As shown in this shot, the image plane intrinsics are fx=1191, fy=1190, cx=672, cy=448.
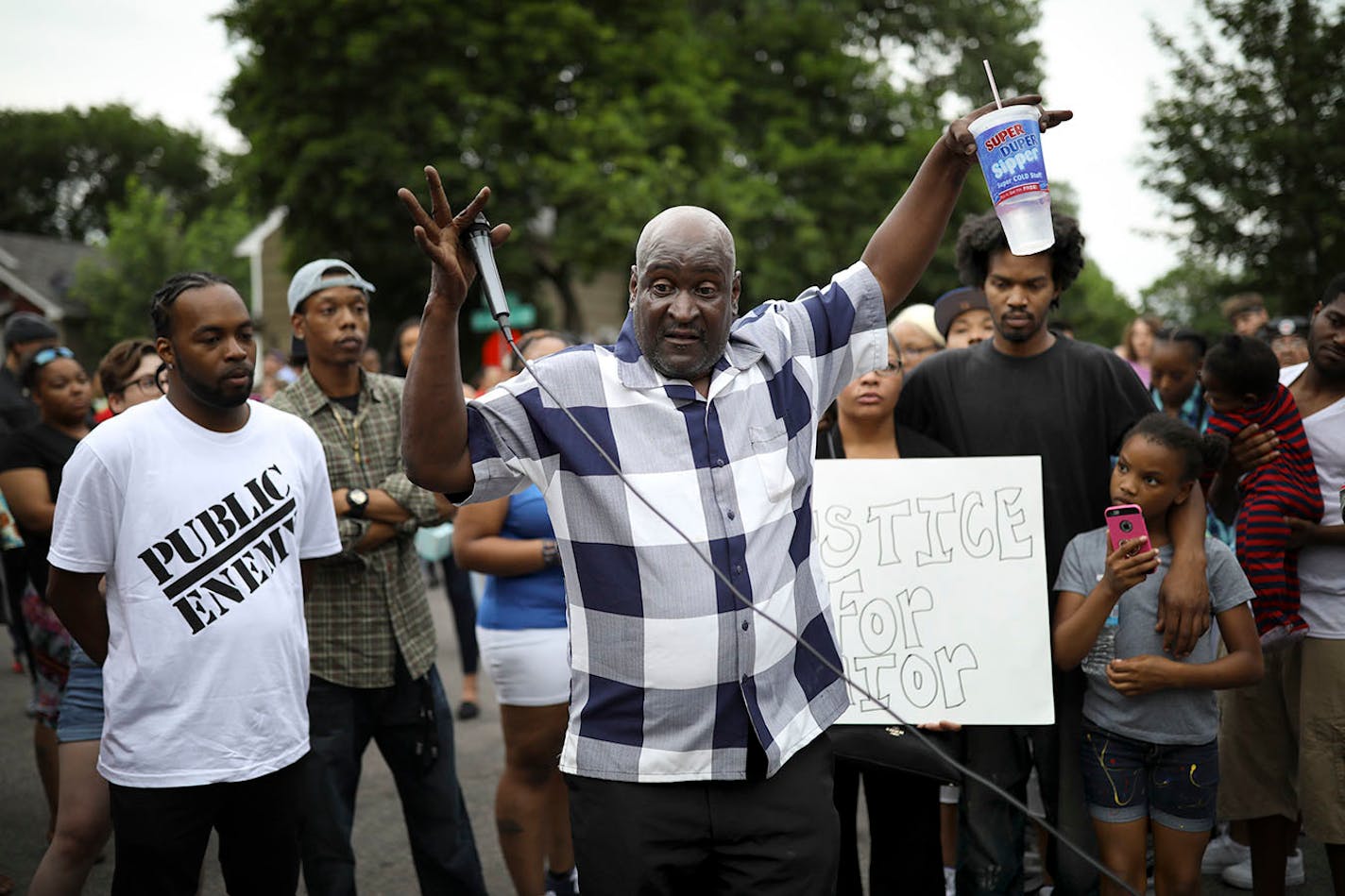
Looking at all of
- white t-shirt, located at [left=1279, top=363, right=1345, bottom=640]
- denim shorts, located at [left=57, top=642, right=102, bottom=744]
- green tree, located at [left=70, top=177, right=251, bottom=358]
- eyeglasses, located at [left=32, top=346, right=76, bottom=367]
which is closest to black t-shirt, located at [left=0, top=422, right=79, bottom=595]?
eyeglasses, located at [left=32, top=346, right=76, bottom=367]

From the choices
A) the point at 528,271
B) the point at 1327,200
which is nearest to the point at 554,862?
the point at 1327,200

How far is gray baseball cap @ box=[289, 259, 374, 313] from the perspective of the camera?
423 centimetres

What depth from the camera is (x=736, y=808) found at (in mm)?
2477

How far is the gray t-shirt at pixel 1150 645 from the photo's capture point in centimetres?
360

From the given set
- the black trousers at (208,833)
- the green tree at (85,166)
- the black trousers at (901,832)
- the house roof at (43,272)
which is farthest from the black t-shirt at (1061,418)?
the green tree at (85,166)

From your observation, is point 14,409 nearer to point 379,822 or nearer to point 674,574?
point 379,822

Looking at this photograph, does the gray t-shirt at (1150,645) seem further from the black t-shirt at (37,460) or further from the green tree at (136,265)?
the green tree at (136,265)

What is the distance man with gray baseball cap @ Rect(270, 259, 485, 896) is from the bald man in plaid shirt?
63.0 inches

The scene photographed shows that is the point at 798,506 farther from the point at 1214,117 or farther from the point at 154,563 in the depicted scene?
the point at 1214,117

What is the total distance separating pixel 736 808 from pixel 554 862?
8.19ft

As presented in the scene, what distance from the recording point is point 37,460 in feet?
16.7

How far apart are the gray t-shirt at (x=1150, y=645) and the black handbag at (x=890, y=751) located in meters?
0.53

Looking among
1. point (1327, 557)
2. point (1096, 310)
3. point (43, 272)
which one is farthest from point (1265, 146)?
point (43, 272)

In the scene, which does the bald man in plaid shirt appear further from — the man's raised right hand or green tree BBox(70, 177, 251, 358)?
green tree BBox(70, 177, 251, 358)
